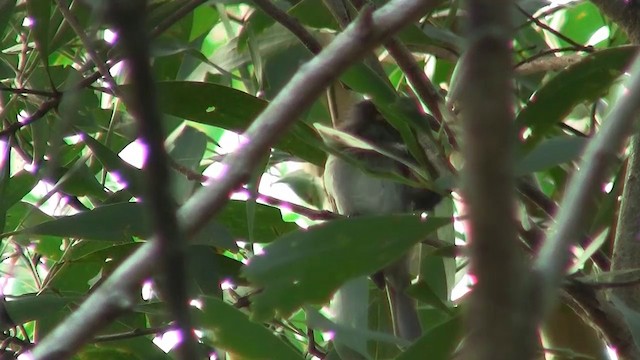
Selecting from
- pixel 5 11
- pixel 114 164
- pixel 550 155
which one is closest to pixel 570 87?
pixel 550 155

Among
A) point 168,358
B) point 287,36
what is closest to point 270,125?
→ point 168,358

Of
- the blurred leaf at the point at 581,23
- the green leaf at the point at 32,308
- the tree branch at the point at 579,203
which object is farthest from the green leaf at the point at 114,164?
the blurred leaf at the point at 581,23

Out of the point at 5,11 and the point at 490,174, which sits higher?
the point at 5,11

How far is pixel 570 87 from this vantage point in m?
0.69

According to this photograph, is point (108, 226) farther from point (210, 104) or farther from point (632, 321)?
point (632, 321)

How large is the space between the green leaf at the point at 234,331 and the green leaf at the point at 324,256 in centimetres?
7

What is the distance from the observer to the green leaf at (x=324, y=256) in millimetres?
483

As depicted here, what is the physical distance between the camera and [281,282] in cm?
50

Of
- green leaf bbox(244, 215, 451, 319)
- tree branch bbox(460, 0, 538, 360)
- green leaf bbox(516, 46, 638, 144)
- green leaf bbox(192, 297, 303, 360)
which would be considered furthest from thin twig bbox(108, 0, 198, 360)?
green leaf bbox(516, 46, 638, 144)

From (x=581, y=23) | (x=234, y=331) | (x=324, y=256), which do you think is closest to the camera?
(x=324, y=256)

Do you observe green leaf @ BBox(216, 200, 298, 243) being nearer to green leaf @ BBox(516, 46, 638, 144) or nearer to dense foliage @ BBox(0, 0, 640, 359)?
dense foliage @ BBox(0, 0, 640, 359)

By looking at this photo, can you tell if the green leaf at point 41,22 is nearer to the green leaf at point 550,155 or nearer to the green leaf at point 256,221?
the green leaf at point 256,221

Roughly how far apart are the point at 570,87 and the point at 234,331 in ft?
0.95

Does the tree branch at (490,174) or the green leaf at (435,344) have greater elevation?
the tree branch at (490,174)
